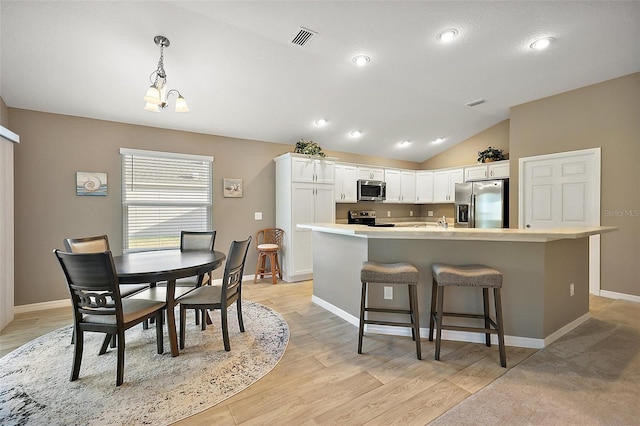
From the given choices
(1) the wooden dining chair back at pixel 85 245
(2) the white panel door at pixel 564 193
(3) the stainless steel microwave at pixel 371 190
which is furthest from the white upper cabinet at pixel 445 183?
(1) the wooden dining chair back at pixel 85 245

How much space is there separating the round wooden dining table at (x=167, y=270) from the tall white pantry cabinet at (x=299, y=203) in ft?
6.23

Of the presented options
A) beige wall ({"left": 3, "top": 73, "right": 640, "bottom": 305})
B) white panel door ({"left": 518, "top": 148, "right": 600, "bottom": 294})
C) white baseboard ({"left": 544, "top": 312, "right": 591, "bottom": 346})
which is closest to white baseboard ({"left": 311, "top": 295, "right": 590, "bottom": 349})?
white baseboard ({"left": 544, "top": 312, "right": 591, "bottom": 346})

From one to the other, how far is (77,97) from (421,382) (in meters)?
4.53

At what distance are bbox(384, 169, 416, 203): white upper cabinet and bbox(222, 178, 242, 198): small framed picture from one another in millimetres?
3132

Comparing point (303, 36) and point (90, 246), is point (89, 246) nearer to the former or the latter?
point (90, 246)

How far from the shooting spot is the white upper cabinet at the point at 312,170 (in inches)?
180

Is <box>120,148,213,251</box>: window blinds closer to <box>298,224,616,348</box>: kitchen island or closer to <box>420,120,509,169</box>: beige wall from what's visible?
<box>298,224,616,348</box>: kitchen island

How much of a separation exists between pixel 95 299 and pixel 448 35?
12.2 feet

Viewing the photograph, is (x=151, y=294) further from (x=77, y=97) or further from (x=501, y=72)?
(x=501, y=72)

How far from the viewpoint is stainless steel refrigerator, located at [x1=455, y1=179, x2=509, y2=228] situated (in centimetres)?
474

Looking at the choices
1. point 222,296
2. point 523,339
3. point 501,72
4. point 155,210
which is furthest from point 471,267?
point 155,210

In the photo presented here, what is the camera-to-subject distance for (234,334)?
2.69 metres

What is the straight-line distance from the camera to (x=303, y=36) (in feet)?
8.75

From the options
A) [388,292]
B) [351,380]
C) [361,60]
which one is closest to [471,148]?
[361,60]
